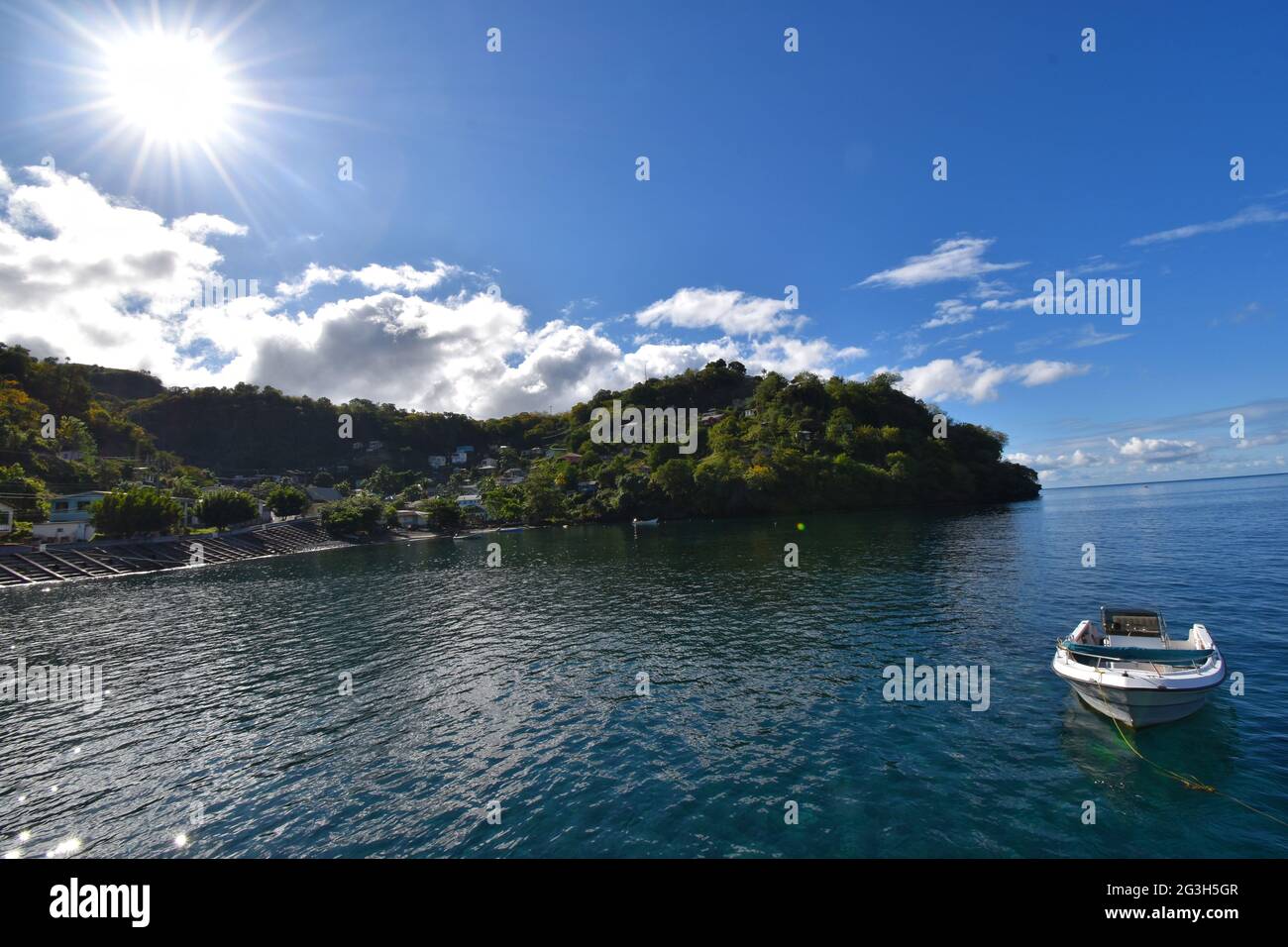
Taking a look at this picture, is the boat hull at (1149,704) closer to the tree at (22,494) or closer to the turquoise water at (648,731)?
the turquoise water at (648,731)

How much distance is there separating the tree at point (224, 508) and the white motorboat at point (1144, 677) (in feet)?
400

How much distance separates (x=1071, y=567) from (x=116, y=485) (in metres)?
163

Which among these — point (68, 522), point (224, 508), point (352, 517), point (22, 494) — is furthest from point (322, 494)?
point (68, 522)

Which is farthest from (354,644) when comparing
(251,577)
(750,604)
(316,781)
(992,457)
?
(992,457)

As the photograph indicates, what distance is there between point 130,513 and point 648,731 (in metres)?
102

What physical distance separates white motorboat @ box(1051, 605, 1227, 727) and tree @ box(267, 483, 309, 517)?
13140 centimetres

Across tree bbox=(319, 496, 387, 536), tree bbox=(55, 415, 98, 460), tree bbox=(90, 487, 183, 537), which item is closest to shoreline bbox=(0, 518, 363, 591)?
tree bbox=(90, 487, 183, 537)

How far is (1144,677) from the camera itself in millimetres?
18469

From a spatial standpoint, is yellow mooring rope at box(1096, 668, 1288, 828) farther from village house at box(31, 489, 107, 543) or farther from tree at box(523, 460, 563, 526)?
tree at box(523, 460, 563, 526)

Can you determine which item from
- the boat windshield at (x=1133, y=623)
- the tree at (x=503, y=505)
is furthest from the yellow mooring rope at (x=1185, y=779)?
the tree at (x=503, y=505)

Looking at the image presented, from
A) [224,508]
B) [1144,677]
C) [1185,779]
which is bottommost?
[1185,779]

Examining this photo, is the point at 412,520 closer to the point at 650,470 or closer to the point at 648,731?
the point at 650,470
